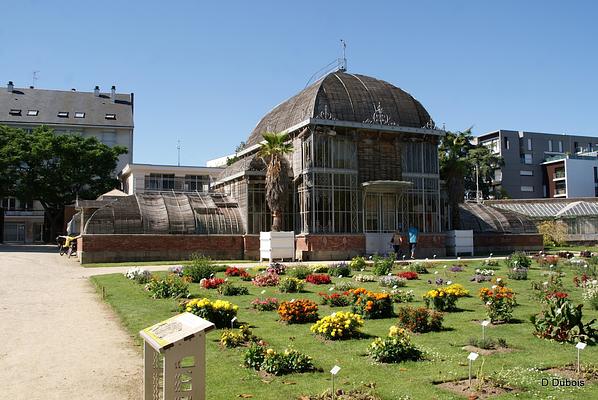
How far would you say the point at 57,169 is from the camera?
2345 inches

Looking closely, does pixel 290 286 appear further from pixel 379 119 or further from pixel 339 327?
pixel 379 119

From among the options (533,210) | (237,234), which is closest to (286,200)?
(237,234)

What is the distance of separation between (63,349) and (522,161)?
318 ft

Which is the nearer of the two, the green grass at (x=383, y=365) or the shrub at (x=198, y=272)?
the green grass at (x=383, y=365)

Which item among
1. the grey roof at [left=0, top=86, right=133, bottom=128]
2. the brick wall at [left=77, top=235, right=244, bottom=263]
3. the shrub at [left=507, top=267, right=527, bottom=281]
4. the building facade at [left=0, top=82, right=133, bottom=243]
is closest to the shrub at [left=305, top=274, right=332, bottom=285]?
the shrub at [left=507, top=267, right=527, bottom=281]

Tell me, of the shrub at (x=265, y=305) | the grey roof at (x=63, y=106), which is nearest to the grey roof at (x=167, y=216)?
the shrub at (x=265, y=305)

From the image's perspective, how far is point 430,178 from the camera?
41625mm

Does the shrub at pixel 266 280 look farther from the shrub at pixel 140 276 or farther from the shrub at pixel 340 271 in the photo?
the shrub at pixel 140 276

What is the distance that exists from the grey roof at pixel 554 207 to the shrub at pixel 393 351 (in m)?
51.4

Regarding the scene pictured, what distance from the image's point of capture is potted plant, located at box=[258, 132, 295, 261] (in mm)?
35906

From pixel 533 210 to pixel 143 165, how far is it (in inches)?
1754

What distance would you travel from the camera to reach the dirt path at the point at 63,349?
28.3 ft

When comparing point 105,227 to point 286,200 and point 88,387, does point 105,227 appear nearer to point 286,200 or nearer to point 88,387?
point 286,200

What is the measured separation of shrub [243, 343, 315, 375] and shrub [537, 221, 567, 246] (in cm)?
4918
